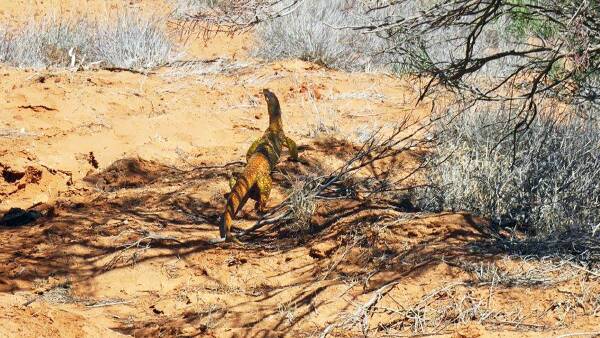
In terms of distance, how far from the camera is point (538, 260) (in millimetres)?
5785

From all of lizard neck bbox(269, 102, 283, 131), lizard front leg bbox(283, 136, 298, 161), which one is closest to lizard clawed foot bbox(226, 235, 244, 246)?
lizard front leg bbox(283, 136, 298, 161)

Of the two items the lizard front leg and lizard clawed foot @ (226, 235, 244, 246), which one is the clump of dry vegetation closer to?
the lizard front leg

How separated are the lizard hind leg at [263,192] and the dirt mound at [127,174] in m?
1.10

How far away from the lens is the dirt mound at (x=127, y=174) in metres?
7.87

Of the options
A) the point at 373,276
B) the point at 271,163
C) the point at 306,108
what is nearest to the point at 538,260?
the point at 373,276

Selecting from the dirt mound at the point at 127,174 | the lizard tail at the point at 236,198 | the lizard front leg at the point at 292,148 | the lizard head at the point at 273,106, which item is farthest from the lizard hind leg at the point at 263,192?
the lizard head at the point at 273,106

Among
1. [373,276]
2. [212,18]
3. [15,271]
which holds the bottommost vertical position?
[15,271]

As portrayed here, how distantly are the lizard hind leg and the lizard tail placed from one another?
10 cm

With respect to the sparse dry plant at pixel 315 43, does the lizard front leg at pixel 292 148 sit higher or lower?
lower

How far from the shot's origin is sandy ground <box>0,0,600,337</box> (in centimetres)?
539

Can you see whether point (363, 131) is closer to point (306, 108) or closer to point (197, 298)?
point (306, 108)

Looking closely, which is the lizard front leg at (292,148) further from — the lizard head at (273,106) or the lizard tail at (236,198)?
the lizard tail at (236,198)

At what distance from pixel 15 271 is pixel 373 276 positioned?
8.14 ft

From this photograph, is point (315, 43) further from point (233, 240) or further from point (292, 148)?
point (233, 240)
